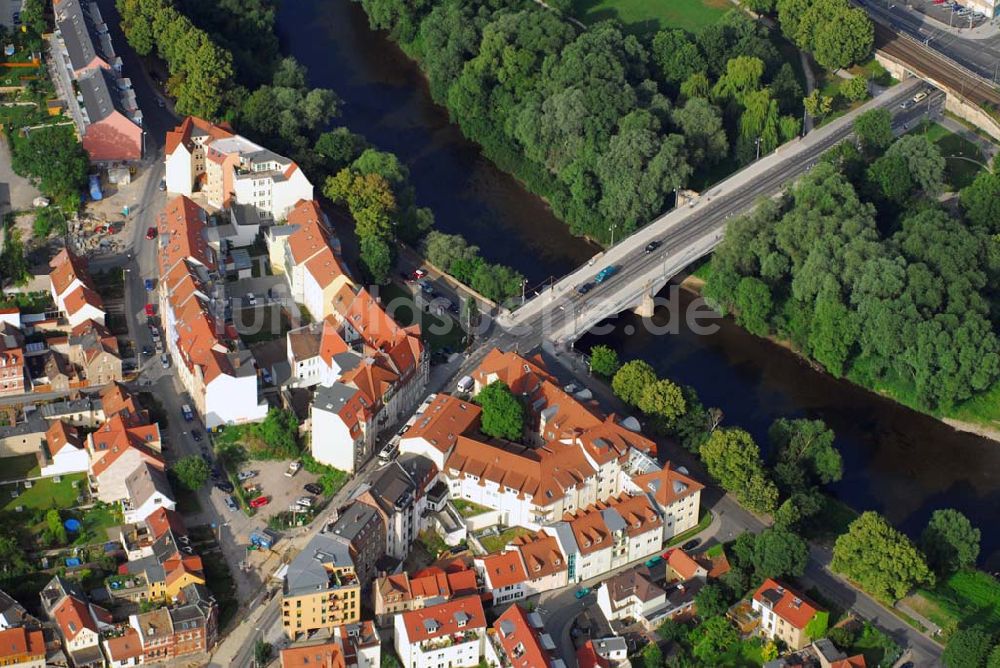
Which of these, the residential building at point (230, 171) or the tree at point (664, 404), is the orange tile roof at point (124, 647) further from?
the residential building at point (230, 171)

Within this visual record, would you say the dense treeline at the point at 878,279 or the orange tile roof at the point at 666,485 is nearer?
the orange tile roof at the point at 666,485

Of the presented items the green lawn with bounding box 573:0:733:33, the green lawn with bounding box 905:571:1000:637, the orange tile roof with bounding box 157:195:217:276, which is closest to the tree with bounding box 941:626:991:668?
the green lawn with bounding box 905:571:1000:637

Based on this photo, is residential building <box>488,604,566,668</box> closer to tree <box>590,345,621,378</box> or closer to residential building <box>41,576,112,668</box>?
residential building <box>41,576,112,668</box>

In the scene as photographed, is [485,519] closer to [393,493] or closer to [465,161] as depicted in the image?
[393,493]

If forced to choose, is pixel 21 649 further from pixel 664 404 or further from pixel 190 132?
pixel 190 132

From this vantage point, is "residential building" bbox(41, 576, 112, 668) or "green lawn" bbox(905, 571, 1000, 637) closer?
"residential building" bbox(41, 576, 112, 668)

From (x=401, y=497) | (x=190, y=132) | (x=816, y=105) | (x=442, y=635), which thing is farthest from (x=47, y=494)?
(x=816, y=105)

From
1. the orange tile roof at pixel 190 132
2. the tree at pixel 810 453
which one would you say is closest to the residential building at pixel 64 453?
the orange tile roof at pixel 190 132
